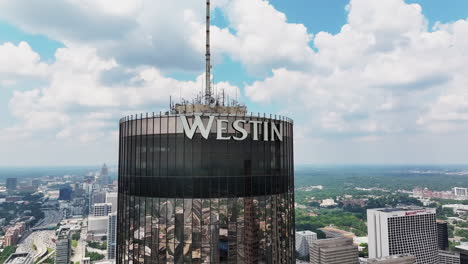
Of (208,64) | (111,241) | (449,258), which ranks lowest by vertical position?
(449,258)

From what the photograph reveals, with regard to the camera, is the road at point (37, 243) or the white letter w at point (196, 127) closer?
the white letter w at point (196, 127)

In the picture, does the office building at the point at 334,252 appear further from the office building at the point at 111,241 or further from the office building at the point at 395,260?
the office building at the point at 111,241

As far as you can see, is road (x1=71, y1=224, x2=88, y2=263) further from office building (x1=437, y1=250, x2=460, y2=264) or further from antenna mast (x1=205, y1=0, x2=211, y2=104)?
office building (x1=437, y1=250, x2=460, y2=264)

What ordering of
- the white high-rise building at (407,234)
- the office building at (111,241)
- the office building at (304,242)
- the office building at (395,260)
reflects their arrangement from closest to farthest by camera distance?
the office building at (395,260) → the office building at (111,241) → the white high-rise building at (407,234) → the office building at (304,242)

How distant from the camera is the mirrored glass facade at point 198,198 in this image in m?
24.3

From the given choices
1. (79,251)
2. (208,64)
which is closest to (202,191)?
(208,64)

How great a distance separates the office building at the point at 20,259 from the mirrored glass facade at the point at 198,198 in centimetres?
15565

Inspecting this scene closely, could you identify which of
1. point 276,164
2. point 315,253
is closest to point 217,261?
point 276,164

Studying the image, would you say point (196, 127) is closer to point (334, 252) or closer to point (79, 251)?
point (334, 252)

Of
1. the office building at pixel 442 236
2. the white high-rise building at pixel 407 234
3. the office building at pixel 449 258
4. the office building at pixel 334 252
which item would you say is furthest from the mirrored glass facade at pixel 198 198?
the office building at pixel 442 236

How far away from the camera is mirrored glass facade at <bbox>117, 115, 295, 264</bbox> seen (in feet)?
79.6

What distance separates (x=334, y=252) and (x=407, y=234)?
54445mm

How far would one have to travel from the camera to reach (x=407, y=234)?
169750 millimetres

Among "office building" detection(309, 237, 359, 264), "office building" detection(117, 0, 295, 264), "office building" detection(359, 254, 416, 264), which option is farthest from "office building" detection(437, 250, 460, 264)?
"office building" detection(117, 0, 295, 264)
